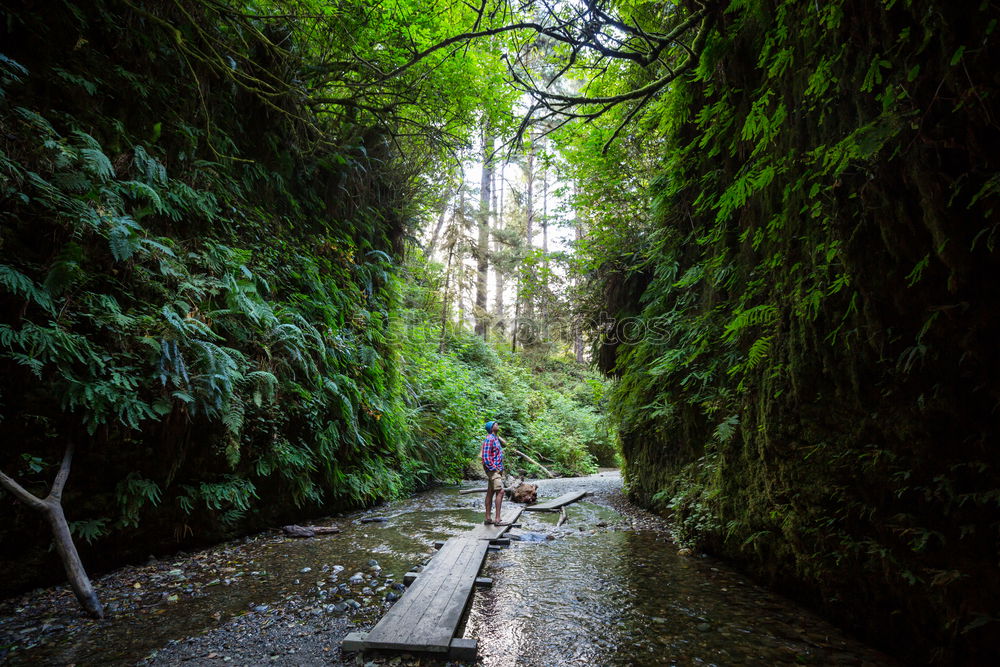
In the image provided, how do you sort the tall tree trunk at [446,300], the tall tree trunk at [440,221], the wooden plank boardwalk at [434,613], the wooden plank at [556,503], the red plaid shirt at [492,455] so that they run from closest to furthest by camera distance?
the wooden plank boardwalk at [434,613]
the red plaid shirt at [492,455]
the wooden plank at [556,503]
the tall tree trunk at [440,221]
the tall tree trunk at [446,300]

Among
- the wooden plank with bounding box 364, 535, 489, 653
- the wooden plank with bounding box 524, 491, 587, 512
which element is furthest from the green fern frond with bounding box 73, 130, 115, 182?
the wooden plank with bounding box 524, 491, 587, 512

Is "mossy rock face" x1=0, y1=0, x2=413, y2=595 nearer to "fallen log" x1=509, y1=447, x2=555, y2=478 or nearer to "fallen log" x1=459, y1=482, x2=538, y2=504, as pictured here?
"fallen log" x1=459, y1=482, x2=538, y2=504

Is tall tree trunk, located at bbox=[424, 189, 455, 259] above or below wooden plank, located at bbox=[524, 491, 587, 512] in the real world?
above

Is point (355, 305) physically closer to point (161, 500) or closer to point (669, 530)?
point (161, 500)

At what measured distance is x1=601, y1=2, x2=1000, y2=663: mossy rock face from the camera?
221 centimetres

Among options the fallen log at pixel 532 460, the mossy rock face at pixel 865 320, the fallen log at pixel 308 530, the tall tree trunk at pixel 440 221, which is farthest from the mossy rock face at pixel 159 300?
the fallen log at pixel 532 460

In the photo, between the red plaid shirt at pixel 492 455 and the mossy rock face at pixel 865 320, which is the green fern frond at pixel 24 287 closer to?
the red plaid shirt at pixel 492 455

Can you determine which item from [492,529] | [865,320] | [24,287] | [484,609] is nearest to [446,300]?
[492,529]

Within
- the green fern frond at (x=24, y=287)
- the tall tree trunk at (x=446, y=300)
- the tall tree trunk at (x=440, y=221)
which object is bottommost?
the green fern frond at (x=24, y=287)

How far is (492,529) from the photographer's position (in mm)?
6480

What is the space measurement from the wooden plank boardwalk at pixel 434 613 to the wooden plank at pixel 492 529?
78cm

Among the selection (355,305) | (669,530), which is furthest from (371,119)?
(669,530)

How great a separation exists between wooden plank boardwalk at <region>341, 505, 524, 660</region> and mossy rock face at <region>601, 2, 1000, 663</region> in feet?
9.11

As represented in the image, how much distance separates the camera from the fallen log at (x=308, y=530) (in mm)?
5922
